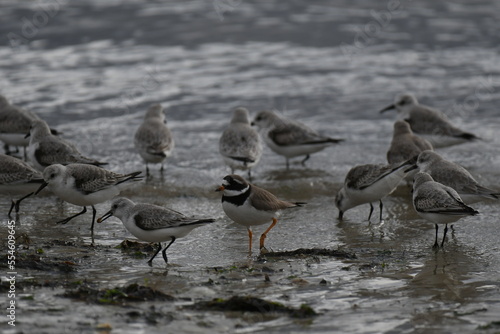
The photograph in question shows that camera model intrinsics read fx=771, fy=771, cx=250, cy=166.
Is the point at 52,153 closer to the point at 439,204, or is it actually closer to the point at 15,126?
the point at 15,126

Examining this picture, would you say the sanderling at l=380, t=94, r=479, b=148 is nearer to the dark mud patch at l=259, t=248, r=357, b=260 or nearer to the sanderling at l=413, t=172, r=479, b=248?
the sanderling at l=413, t=172, r=479, b=248

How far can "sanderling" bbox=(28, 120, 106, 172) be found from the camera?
1095cm

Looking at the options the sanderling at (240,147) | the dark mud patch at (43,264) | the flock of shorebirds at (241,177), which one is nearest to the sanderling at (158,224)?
the flock of shorebirds at (241,177)

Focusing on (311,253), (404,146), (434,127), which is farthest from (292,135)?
(311,253)

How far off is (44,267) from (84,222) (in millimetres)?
→ 2478

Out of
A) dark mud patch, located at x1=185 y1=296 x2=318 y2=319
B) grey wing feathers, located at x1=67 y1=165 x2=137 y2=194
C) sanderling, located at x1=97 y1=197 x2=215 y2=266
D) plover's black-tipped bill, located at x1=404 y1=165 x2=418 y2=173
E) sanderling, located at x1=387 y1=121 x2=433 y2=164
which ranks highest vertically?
sanderling, located at x1=387 y1=121 x2=433 y2=164

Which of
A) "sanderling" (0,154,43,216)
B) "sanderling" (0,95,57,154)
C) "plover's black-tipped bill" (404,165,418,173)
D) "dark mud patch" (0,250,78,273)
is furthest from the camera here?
"sanderling" (0,95,57,154)

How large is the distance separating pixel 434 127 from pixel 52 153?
6.64m

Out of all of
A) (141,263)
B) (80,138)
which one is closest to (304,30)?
(80,138)

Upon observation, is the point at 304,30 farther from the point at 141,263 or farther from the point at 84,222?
the point at 141,263

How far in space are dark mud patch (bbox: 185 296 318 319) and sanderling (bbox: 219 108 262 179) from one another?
229 inches

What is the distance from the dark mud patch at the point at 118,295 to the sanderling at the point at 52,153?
14.7ft

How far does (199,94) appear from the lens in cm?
1739

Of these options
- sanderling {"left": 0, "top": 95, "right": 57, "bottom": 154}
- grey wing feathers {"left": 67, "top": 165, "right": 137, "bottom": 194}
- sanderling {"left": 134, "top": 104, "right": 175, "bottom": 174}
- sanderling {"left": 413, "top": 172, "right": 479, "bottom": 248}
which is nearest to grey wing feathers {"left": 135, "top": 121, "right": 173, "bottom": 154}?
sanderling {"left": 134, "top": 104, "right": 175, "bottom": 174}
